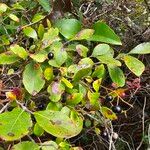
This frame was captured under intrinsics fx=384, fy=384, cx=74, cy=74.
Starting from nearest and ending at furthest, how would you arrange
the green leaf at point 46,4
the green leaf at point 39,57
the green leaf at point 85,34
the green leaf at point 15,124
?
the green leaf at point 15,124 < the green leaf at point 39,57 < the green leaf at point 85,34 < the green leaf at point 46,4

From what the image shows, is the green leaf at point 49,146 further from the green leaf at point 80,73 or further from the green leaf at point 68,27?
the green leaf at point 68,27

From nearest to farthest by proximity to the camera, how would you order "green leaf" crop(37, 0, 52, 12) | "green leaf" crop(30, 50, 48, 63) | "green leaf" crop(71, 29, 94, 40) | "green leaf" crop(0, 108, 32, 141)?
"green leaf" crop(0, 108, 32, 141)
"green leaf" crop(30, 50, 48, 63)
"green leaf" crop(71, 29, 94, 40)
"green leaf" crop(37, 0, 52, 12)

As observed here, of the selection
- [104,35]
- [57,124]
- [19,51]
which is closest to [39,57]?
[19,51]

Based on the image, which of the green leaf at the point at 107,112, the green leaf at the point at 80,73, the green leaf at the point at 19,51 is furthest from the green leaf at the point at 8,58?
the green leaf at the point at 107,112

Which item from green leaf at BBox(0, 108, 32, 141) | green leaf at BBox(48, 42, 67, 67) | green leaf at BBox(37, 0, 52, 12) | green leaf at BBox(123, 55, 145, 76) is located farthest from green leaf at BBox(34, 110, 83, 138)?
green leaf at BBox(37, 0, 52, 12)

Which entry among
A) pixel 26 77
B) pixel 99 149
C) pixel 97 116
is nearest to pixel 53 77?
pixel 26 77

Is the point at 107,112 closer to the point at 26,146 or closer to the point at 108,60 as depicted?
the point at 108,60

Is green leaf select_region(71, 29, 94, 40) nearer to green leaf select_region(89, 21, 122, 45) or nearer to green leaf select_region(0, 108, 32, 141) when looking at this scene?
green leaf select_region(89, 21, 122, 45)
